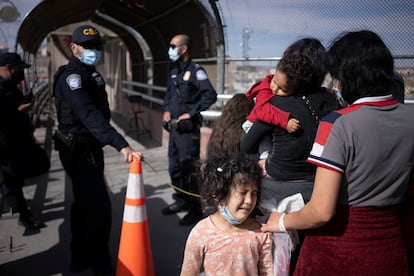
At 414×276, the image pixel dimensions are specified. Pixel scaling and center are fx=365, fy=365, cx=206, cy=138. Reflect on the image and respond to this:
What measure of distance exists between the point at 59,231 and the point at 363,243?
3.31 m

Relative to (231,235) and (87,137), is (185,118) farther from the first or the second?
(231,235)

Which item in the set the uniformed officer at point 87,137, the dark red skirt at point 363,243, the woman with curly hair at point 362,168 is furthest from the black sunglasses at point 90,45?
the dark red skirt at point 363,243

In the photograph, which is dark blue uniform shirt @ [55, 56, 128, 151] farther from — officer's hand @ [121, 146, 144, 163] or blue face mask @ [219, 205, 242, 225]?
blue face mask @ [219, 205, 242, 225]

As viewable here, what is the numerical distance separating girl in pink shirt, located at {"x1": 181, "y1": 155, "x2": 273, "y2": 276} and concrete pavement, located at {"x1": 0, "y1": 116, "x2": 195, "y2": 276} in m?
1.50

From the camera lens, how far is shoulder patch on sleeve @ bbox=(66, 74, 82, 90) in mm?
2709

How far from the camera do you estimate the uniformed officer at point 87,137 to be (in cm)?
273

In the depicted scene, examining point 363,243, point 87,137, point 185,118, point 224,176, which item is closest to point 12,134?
point 87,137

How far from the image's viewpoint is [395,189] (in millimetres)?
1374

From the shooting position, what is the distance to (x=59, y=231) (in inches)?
151

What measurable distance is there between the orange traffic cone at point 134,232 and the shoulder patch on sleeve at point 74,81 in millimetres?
698

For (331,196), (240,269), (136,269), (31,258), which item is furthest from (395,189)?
(31,258)

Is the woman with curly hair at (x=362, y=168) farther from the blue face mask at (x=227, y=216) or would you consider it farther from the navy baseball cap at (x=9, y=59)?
the navy baseball cap at (x=9, y=59)

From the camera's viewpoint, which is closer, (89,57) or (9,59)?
(89,57)

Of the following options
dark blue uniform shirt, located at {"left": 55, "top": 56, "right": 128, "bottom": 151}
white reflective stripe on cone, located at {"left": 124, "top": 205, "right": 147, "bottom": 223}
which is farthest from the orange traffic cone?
dark blue uniform shirt, located at {"left": 55, "top": 56, "right": 128, "bottom": 151}
